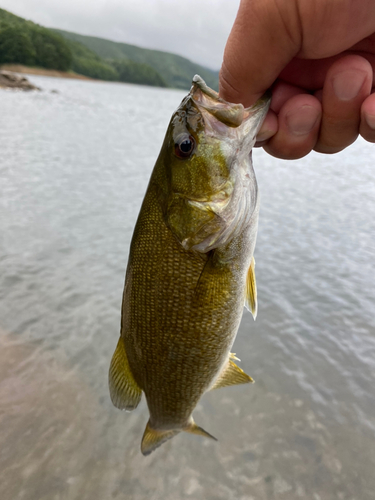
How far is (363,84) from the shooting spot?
1.98 meters

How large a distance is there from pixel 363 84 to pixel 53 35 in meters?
90.3

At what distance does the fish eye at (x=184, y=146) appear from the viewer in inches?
72.5

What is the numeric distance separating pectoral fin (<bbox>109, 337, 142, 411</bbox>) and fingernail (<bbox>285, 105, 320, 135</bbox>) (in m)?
1.68

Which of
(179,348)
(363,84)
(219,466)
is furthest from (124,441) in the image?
(363,84)

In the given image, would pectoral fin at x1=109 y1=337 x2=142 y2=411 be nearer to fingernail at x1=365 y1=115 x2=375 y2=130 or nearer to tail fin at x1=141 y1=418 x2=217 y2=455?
tail fin at x1=141 y1=418 x2=217 y2=455

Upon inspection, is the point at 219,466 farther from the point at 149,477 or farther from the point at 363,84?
the point at 363,84

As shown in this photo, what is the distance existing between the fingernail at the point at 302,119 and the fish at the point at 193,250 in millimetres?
364

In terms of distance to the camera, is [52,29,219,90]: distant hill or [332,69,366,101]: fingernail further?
[52,29,219,90]: distant hill

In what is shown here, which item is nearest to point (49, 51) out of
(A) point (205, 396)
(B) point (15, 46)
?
(B) point (15, 46)

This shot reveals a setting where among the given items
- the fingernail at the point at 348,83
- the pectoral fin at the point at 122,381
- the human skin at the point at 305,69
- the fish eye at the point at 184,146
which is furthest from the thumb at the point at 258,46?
the pectoral fin at the point at 122,381

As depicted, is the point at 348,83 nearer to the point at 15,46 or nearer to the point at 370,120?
the point at 370,120

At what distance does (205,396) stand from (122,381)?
238cm

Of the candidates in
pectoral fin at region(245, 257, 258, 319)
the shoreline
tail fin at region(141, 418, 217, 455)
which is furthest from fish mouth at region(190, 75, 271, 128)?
the shoreline

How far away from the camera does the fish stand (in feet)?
5.99
